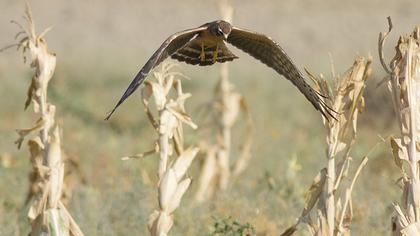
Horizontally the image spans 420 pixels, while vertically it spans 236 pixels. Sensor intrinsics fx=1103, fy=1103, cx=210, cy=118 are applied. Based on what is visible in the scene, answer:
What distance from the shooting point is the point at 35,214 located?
5.44 metres

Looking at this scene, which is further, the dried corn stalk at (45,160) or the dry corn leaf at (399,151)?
the dried corn stalk at (45,160)

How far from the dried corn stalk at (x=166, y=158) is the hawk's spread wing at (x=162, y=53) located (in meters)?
0.13

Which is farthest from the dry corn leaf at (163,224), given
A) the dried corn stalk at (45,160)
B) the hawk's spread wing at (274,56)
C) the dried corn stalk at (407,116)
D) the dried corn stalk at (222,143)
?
the dried corn stalk at (222,143)

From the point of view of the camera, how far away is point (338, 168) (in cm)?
516

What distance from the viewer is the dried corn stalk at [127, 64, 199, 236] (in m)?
5.11

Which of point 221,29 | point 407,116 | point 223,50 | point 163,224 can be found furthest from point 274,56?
point 163,224

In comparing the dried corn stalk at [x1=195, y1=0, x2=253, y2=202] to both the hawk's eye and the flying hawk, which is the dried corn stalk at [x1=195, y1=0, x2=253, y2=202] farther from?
the hawk's eye

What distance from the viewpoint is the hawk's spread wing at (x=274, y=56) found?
16.6ft

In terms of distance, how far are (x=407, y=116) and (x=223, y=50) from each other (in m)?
1.16

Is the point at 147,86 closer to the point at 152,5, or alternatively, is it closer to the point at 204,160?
the point at 204,160

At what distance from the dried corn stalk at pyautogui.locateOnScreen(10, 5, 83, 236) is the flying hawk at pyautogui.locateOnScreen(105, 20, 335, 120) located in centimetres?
65

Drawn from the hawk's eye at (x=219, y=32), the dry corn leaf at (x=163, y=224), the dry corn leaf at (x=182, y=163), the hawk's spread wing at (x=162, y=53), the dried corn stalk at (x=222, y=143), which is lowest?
the dry corn leaf at (x=163, y=224)

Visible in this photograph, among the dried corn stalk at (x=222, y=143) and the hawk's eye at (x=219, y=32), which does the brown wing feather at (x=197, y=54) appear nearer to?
the hawk's eye at (x=219, y=32)

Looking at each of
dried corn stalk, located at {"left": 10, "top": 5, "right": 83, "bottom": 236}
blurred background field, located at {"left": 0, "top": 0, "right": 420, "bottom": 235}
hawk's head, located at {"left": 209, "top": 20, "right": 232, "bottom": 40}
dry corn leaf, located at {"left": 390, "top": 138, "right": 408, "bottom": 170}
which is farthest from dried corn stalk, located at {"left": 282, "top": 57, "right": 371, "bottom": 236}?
dried corn stalk, located at {"left": 10, "top": 5, "right": 83, "bottom": 236}
